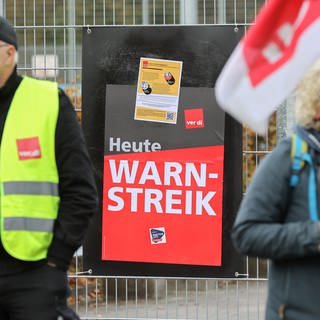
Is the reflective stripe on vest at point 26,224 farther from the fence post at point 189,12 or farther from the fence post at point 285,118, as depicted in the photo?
the fence post at point 189,12

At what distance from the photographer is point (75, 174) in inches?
160

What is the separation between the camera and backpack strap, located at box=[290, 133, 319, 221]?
11.0ft

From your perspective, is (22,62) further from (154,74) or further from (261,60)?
(261,60)

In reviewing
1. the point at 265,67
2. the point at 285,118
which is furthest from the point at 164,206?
the point at 265,67

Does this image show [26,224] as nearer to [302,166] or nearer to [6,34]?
[6,34]

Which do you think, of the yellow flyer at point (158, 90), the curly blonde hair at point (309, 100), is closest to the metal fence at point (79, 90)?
the yellow flyer at point (158, 90)

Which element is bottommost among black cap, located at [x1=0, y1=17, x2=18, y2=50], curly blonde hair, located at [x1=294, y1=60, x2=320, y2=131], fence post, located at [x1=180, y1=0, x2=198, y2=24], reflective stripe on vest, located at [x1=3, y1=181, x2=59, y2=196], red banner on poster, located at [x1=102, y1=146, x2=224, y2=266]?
red banner on poster, located at [x1=102, y1=146, x2=224, y2=266]

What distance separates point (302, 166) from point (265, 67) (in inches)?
16.2

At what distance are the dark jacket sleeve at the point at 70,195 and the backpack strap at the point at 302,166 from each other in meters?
0.97

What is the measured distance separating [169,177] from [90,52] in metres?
0.92

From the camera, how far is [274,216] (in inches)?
133

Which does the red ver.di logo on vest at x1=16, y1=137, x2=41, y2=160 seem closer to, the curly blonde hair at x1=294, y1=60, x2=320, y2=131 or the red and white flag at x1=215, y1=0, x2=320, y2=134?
the red and white flag at x1=215, y1=0, x2=320, y2=134

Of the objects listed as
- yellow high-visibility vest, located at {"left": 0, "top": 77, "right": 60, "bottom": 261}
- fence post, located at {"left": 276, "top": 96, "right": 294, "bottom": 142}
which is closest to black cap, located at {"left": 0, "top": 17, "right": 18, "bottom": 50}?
yellow high-visibility vest, located at {"left": 0, "top": 77, "right": 60, "bottom": 261}

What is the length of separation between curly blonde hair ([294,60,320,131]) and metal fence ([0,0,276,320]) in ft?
10.5
